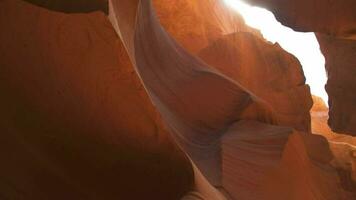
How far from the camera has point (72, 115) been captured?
2852 mm

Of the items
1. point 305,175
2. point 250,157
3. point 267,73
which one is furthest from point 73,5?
point 267,73

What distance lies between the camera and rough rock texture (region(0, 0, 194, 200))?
2.75 metres

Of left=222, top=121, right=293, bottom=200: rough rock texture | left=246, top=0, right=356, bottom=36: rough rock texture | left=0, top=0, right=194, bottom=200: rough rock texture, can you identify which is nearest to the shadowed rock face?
left=0, top=0, right=194, bottom=200: rough rock texture

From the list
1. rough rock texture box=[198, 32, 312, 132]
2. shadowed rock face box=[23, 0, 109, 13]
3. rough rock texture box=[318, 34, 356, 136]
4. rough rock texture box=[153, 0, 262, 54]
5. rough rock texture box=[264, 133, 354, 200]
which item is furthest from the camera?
rough rock texture box=[153, 0, 262, 54]

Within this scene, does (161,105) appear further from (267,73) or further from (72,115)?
(267,73)

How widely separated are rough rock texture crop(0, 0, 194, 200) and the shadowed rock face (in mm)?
120

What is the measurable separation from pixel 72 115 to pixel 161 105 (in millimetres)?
2594

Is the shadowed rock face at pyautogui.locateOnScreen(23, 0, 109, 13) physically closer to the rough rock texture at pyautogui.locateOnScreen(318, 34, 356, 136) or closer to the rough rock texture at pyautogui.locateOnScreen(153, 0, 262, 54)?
the rough rock texture at pyautogui.locateOnScreen(318, 34, 356, 136)

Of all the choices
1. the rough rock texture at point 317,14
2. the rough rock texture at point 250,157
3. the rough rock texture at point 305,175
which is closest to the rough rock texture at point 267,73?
the rough rock texture at point 305,175

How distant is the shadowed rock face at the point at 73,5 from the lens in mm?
2549

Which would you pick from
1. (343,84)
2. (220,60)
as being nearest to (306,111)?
(343,84)

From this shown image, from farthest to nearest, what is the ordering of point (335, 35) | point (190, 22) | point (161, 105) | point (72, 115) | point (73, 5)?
point (190, 22)
point (335, 35)
point (161, 105)
point (72, 115)
point (73, 5)

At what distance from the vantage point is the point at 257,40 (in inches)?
322

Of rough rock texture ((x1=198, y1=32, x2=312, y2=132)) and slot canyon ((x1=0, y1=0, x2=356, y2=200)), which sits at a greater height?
slot canyon ((x1=0, y1=0, x2=356, y2=200))
